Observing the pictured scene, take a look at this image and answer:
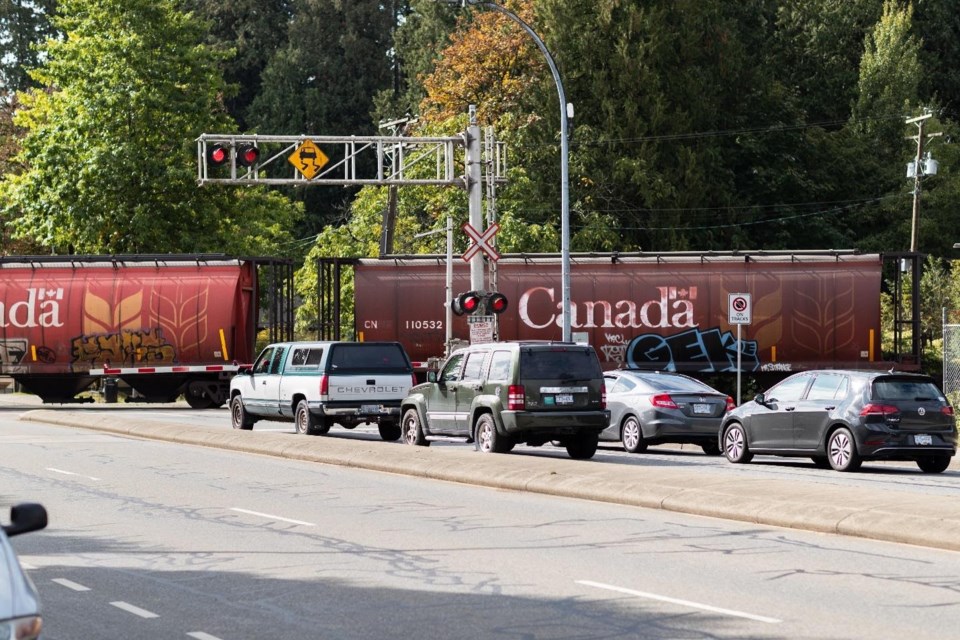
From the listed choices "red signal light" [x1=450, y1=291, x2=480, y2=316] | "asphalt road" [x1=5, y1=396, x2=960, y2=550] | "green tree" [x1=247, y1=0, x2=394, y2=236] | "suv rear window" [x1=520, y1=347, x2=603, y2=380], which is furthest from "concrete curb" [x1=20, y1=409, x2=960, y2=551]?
"green tree" [x1=247, y1=0, x2=394, y2=236]

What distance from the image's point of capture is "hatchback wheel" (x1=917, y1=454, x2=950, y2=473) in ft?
73.4

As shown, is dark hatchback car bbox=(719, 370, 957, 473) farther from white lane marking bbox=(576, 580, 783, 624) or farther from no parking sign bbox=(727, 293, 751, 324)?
white lane marking bbox=(576, 580, 783, 624)

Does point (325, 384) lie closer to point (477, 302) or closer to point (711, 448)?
point (477, 302)

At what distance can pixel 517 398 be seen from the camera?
77.6 ft

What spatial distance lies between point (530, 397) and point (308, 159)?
14606 millimetres

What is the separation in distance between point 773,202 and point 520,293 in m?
32.6

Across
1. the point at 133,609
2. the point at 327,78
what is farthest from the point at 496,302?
the point at 327,78

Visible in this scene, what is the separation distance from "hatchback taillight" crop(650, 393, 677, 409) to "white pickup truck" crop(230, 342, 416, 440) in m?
5.19

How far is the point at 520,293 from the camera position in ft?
140

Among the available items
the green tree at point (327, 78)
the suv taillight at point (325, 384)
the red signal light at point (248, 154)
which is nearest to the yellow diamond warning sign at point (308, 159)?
the red signal light at point (248, 154)

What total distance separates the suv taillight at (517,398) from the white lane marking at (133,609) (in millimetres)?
13163

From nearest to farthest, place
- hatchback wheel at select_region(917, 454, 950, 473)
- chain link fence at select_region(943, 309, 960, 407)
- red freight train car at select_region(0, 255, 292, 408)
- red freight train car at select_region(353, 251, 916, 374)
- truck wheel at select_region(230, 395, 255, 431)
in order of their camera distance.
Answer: hatchback wheel at select_region(917, 454, 950, 473) → truck wheel at select_region(230, 395, 255, 431) → chain link fence at select_region(943, 309, 960, 407) → red freight train car at select_region(353, 251, 916, 374) → red freight train car at select_region(0, 255, 292, 408)

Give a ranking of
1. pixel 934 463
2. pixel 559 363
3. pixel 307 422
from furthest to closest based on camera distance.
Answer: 1. pixel 307 422
2. pixel 559 363
3. pixel 934 463

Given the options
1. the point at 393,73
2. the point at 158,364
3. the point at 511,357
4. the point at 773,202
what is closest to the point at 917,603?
the point at 511,357
